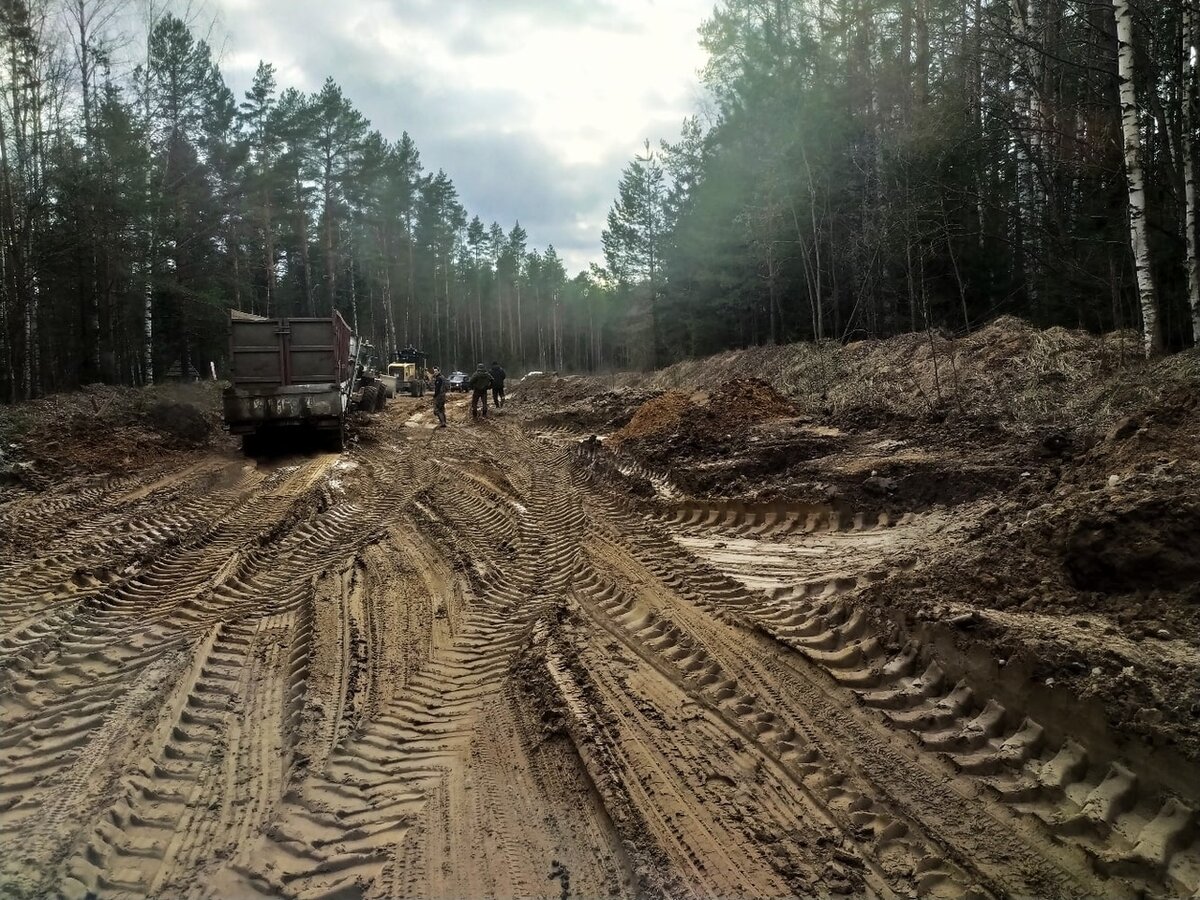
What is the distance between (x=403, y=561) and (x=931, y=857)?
5.10 meters

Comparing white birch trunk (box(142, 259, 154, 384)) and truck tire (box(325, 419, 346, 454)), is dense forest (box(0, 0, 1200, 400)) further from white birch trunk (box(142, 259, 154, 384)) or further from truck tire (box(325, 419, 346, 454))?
truck tire (box(325, 419, 346, 454))

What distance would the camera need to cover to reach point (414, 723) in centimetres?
352

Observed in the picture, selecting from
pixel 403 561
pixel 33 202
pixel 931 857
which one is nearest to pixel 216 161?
pixel 33 202

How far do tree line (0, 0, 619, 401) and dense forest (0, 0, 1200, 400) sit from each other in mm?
104

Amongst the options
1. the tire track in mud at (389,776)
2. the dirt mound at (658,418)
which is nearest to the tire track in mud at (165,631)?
the tire track in mud at (389,776)

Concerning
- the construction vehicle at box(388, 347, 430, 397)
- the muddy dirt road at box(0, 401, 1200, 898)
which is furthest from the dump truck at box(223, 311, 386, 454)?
the construction vehicle at box(388, 347, 430, 397)

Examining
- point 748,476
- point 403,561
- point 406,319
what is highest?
point 406,319

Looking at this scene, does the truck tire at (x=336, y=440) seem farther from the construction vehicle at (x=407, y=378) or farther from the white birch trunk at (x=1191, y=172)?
the construction vehicle at (x=407, y=378)

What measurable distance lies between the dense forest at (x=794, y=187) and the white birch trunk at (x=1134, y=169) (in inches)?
1.6

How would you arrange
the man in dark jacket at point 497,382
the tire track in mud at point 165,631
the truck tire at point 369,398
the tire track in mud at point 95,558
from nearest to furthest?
the tire track in mud at point 165,631
the tire track in mud at point 95,558
the truck tire at point 369,398
the man in dark jacket at point 497,382

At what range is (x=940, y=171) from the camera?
1579 cm

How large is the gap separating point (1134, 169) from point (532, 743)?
1116 cm

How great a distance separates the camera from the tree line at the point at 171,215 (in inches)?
674

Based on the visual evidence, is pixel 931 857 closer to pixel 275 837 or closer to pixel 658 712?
pixel 658 712
